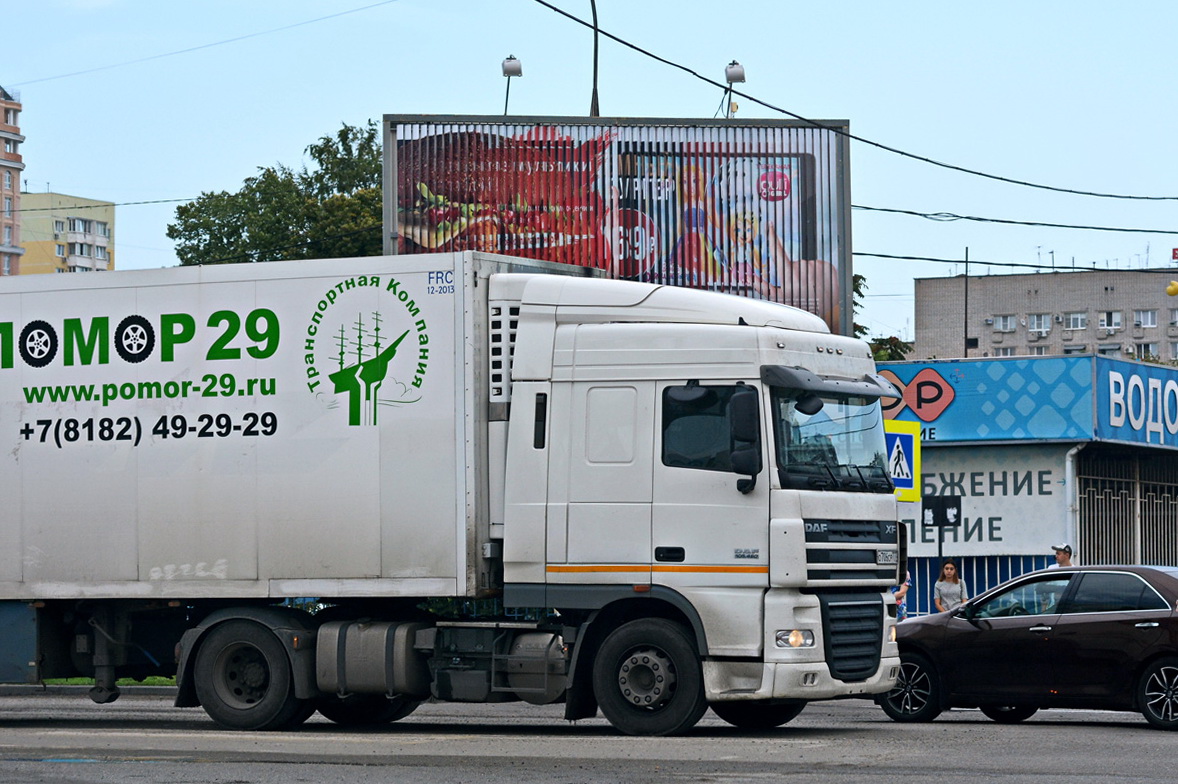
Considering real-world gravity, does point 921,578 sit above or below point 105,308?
below

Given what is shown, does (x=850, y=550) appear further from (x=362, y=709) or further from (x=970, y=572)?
(x=970, y=572)

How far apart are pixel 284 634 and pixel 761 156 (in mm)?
14390

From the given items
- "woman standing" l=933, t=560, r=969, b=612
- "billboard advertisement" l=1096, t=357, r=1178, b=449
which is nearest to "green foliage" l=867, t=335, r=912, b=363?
"billboard advertisement" l=1096, t=357, r=1178, b=449

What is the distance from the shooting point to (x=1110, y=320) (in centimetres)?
11925

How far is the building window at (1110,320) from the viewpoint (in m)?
119

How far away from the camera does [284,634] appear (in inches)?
569

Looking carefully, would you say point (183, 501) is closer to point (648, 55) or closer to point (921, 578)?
point (648, 55)

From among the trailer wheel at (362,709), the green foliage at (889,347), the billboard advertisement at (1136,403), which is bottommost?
the trailer wheel at (362,709)

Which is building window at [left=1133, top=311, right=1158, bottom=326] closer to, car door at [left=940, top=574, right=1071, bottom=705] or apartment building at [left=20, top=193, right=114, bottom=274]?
apartment building at [left=20, top=193, right=114, bottom=274]

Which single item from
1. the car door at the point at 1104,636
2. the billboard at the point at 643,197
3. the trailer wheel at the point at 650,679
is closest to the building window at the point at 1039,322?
the billboard at the point at 643,197

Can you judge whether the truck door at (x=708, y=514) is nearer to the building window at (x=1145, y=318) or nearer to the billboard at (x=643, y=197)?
the billboard at (x=643, y=197)

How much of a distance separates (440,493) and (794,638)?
2.98 meters

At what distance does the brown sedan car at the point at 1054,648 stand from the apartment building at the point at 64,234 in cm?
15402

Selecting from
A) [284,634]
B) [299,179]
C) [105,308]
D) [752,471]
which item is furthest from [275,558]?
[299,179]
